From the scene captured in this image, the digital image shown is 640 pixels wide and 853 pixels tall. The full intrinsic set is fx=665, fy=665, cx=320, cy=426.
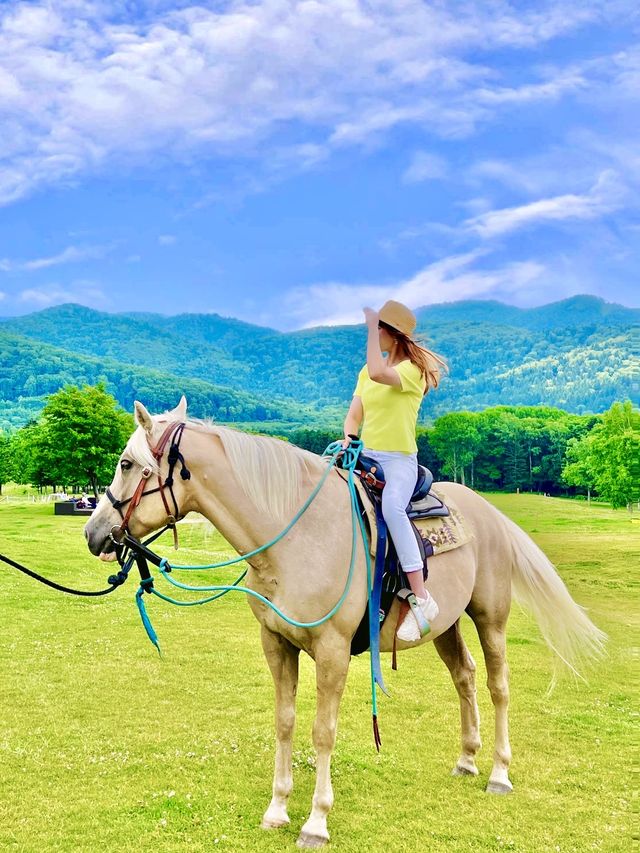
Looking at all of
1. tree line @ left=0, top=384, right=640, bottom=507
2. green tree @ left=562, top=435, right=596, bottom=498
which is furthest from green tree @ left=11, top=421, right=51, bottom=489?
green tree @ left=562, top=435, right=596, bottom=498

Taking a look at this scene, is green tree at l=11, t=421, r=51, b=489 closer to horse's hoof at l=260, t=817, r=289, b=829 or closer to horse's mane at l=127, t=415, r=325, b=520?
horse's hoof at l=260, t=817, r=289, b=829

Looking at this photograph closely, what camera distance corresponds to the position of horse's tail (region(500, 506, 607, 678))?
248 inches

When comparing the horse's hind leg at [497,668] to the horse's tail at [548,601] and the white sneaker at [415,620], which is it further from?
the white sneaker at [415,620]

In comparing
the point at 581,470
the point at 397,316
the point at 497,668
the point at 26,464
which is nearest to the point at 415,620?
the point at 497,668

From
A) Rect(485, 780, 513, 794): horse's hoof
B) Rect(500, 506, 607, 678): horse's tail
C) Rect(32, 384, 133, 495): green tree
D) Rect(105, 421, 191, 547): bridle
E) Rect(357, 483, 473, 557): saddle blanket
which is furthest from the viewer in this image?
Rect(32, 384, 133, 495): green tree

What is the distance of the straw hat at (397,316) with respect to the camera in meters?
5.03

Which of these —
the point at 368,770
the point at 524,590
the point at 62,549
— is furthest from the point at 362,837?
the point at 62,549

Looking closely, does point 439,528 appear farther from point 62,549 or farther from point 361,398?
point 62,549

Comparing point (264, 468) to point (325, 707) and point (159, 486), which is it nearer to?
point (159, 486)

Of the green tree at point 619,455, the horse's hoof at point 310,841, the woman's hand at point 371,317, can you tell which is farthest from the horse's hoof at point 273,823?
the green tree at point 619,455

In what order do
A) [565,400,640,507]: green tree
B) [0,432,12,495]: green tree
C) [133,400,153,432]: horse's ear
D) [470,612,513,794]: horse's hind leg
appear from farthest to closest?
[0,432,12,495]: green tree → [565,400,640,507]: green tree → [470,612,513,794]: horse's hind leg → [133,400,153,432]: horse's ear

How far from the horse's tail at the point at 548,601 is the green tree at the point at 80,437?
131 ft

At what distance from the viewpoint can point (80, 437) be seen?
43.2 metres

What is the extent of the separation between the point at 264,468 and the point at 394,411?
3.57 ft
